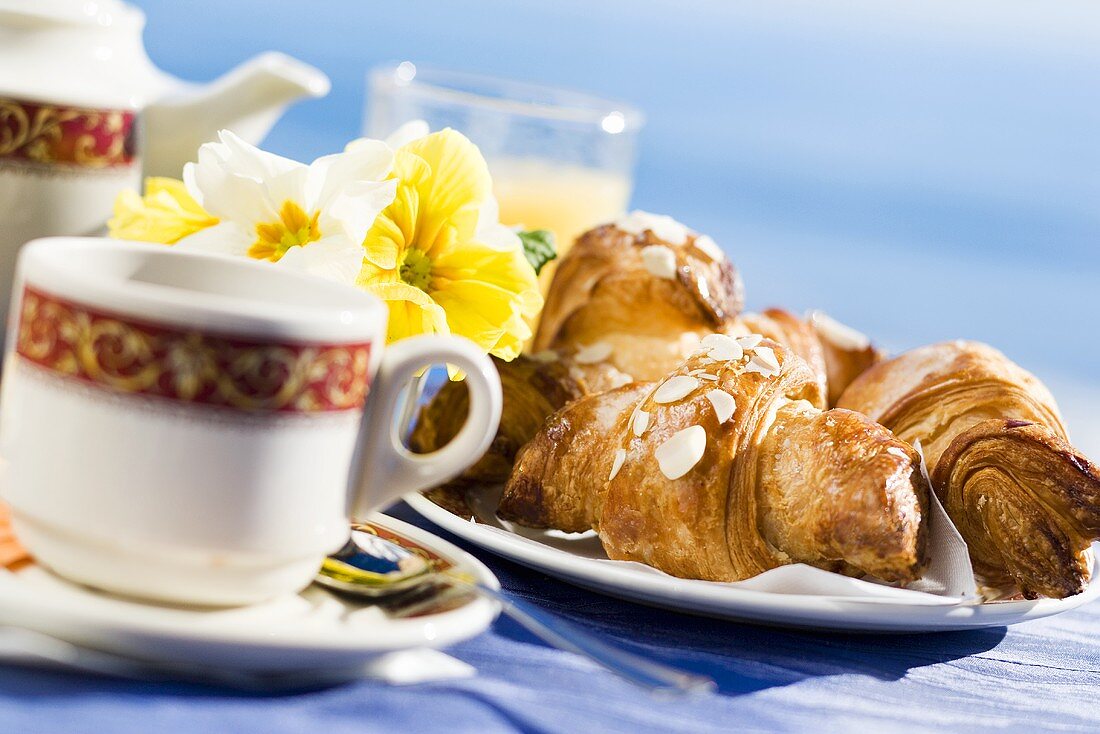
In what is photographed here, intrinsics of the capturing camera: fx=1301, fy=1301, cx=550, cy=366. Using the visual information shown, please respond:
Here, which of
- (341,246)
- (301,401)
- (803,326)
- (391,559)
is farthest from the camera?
(803,326)

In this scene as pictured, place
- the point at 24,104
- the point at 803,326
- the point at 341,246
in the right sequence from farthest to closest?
the point at 803,326
the point at 24,104
the point at 341,246

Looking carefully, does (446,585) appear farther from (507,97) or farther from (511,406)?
(507,97)

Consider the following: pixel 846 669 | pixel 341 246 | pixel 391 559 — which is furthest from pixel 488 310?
pixel 846 669

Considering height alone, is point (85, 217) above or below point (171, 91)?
below

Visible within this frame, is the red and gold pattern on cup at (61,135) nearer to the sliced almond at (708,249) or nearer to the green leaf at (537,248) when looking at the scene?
the green leaf at (537,248)

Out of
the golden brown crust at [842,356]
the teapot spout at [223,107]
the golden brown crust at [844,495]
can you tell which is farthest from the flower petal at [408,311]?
the golden brown crust at [842,356]

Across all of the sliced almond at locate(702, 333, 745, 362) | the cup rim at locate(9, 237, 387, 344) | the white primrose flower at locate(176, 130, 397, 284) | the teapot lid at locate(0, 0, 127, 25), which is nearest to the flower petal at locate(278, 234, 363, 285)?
the white primrose flower at locate(176, 130, 397, 284)

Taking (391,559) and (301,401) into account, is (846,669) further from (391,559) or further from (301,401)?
(301,401)
